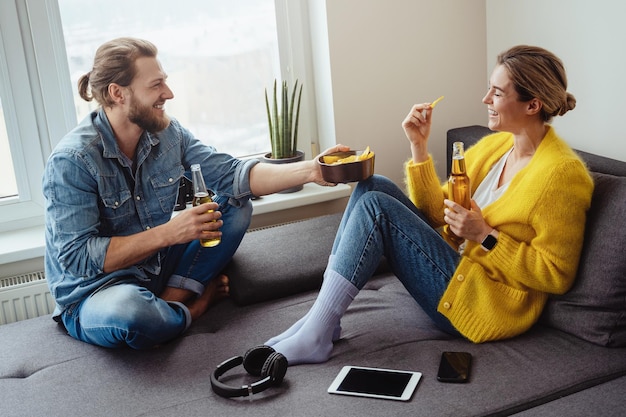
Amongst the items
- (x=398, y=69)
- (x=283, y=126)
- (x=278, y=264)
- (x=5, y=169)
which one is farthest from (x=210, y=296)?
(x=398, y=69)

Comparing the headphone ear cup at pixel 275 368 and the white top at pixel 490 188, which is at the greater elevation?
the white top at pixel 490 188

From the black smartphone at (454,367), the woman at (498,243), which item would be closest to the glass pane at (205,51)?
the woman at (498,243)

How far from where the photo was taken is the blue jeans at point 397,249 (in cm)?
209

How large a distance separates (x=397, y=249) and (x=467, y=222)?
0.69 feet

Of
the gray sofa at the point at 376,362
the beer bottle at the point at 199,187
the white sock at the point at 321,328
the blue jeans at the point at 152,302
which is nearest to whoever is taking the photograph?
the gray sofa at the point at 376,362

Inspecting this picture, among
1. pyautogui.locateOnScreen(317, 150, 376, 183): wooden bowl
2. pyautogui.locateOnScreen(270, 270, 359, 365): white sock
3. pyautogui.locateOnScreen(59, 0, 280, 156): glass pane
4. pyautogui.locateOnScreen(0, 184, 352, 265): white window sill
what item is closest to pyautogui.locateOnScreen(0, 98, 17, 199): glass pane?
pyautogui.locateOnScreen(0, 184, 352, 265): white window sill

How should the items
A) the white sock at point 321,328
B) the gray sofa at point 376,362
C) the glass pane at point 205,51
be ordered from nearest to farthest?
the gray sofa at point 376,362, the white sock at point 321,328, the glass pane at point 205,51

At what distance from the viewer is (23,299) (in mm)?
2775

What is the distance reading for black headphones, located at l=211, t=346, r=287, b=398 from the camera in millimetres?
1914

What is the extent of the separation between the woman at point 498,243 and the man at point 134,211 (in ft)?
1.38

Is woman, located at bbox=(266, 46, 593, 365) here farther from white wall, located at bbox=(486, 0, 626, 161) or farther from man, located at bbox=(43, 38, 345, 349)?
white wall, located at bbox=(486, 0, 626, 161)

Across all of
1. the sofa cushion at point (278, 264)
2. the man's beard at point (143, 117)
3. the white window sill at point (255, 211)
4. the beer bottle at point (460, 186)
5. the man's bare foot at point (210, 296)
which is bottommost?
the man's bare foot at point (210, 296)

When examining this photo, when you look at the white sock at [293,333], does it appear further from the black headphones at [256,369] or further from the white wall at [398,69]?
the white wall at [398,69]

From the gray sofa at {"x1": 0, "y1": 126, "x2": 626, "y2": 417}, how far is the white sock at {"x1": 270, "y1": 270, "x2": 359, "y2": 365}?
3 cm
